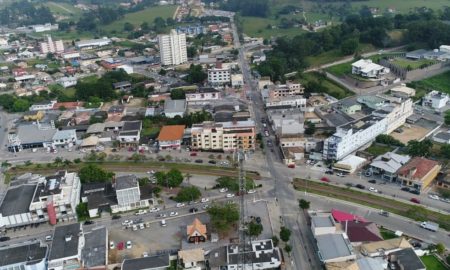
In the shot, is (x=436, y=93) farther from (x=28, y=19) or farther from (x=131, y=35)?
(x=28, y=19)

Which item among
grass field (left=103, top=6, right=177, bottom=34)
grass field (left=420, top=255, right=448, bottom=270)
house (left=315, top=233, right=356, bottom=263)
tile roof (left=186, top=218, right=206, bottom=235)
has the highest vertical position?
→ grass field (left=103, top=6, right=177, bottom=34)

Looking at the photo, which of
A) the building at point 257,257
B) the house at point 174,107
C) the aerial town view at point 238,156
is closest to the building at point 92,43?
the aerial town view at point 238,156

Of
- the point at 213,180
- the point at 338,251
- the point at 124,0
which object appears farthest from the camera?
the point at 124,0

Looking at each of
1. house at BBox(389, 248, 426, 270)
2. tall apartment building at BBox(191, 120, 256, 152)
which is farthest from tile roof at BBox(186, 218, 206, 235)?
tall apartment building at BBox(191, 120, 256, 152)

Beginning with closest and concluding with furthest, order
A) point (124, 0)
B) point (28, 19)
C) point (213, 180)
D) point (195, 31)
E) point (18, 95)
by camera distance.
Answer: point (213, 180) → point (18, 95) → point (195, 31) → point (28, 19) → point (124, 0)

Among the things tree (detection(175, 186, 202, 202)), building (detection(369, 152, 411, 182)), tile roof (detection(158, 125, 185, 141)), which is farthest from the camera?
tile roof (detection(158, 125, 185, 141))

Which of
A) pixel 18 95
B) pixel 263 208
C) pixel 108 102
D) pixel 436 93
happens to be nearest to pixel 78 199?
pixel 263 208

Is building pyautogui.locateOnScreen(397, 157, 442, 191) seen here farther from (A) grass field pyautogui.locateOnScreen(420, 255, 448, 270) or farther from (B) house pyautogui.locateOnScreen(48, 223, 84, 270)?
(B) house pyautogui.locateOnScreen(48, 223, 84, 270)

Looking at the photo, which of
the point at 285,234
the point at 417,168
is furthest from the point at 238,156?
the point at 417,168
